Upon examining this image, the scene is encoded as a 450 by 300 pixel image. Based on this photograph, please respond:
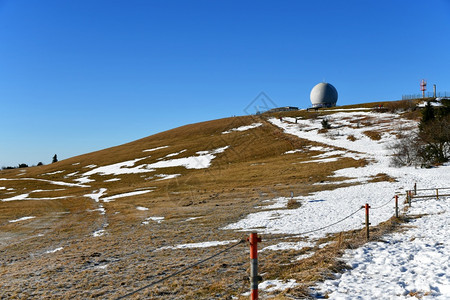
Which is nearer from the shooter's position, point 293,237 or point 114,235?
point 293,237

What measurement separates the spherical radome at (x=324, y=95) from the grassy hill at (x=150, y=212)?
42.1 m

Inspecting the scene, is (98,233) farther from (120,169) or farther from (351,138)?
(351,138)

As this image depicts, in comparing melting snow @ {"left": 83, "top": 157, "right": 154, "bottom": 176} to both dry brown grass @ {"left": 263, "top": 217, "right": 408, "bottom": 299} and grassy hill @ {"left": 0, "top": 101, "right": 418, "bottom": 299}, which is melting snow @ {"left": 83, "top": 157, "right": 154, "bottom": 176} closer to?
grassy hill @ {"left": 0, "top": 101, "right": 418, "bottom": 299}

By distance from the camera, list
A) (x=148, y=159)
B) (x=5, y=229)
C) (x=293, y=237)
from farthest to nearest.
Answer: (x=148, y=159) → (x=5, y=229) → (x=293, y=237)

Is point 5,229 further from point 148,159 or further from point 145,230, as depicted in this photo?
point 148,159

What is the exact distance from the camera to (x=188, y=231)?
22016 millimetres

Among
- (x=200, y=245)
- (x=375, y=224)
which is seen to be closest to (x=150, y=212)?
(x=200, y=245)

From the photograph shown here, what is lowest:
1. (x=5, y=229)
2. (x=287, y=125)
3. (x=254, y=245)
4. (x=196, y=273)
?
(x=5, y=229)

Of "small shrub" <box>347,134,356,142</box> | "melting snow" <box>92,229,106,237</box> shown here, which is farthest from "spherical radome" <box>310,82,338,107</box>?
"melting snow" <box>92,229,106,237</box>

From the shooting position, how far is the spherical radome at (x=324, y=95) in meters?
138

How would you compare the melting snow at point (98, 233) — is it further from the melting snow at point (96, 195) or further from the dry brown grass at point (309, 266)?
the melting snow at point (96, 195)

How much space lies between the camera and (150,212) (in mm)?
34031

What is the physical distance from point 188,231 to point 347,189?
20.7 metres

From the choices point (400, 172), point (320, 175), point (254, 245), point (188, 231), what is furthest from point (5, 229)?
point (400, 172)
